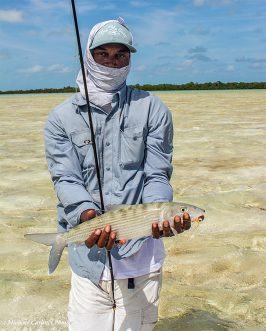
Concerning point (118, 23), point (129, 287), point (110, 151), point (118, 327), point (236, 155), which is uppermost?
point (118, 23)

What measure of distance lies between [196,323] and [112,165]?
1.69m

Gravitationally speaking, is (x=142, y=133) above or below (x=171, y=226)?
above

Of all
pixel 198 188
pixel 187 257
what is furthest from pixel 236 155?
pixel 187 257

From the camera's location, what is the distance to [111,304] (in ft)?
10.5

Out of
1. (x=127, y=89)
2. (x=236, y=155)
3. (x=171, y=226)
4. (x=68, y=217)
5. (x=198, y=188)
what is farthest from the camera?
(x=236, y=155)

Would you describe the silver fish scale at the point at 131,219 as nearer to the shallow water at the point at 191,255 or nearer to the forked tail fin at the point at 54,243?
the forked tail fin at the point at 54,243

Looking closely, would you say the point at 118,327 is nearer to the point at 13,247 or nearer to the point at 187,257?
the point at 187,257

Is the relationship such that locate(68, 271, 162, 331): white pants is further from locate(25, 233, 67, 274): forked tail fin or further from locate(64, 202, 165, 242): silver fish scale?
locate(64, 202, 165, 242): silver fish scale

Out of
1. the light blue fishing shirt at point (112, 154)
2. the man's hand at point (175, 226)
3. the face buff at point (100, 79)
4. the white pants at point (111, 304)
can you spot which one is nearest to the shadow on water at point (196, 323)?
the white pants at point (111, 304)

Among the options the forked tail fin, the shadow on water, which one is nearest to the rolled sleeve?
the forked tail fin

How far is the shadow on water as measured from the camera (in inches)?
159

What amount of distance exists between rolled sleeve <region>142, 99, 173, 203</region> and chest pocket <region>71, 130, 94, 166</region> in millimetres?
343

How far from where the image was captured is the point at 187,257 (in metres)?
5.43

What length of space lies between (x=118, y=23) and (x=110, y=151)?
761 millimetres
